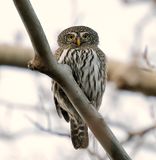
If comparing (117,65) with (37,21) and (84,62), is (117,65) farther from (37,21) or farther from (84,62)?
(84,62)

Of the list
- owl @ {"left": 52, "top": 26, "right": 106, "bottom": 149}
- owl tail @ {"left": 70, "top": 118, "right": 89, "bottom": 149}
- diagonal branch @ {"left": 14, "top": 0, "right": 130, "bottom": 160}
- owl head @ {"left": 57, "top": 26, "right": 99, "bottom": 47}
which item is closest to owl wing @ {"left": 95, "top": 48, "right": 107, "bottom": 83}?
owl @ {"left": 52, "top": 26, "right": 106, "bottom": 149}

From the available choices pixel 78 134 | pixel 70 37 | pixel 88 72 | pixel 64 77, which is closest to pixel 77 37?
pixel 70 37

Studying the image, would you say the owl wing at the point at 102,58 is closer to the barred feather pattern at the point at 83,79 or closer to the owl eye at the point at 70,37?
the barred feather pattern at the point at 83,79

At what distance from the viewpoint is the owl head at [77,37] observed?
4.89 m

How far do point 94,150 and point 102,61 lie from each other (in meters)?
1.55

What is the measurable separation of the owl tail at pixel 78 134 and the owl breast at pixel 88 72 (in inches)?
10.0

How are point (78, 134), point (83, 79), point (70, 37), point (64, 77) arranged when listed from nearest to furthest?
point (64, 77), point (83, 79), point (78, 134), point (70, 37)

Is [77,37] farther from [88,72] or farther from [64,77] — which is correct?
[64,77]

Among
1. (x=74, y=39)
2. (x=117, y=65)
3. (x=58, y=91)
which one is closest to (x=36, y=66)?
(x=117, y=65)

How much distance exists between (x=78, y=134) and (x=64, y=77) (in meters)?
2.08

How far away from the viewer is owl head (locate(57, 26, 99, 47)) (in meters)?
4.89

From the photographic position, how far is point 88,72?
175 inches

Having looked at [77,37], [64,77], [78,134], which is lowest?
[78,134]

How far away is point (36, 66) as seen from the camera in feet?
7.98
